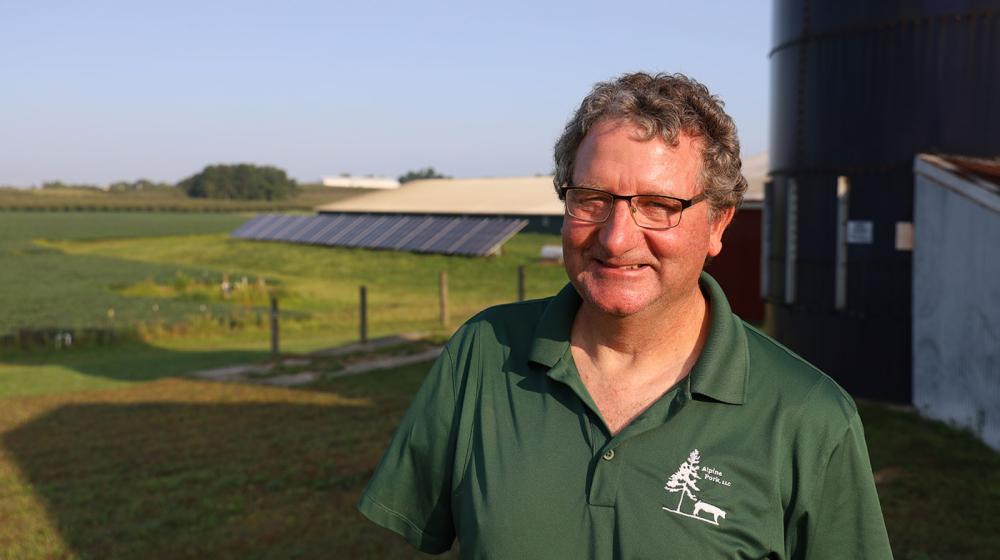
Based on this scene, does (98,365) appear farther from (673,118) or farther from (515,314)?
(673,118)

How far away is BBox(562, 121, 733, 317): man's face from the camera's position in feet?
7.10

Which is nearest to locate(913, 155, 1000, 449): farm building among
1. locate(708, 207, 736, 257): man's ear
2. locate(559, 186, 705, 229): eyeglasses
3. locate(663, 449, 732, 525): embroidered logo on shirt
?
locate(708, 207, 736, 257): man's ear

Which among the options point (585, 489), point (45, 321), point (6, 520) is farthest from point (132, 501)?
point (45, 321)

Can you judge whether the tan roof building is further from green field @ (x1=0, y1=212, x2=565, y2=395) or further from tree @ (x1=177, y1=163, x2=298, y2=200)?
tree @ (x1=177, y1=163, x2=298, y2=200)

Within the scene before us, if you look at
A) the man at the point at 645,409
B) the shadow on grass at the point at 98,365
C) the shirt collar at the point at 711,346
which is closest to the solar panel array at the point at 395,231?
the shadow on grass at the point at 98,365

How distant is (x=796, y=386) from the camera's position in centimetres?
216

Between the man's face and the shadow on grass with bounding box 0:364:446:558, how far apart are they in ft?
15.1

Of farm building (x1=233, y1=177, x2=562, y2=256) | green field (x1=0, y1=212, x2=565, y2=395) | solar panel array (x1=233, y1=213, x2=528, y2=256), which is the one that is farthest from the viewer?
farm building (x1=233, y1=177, x2=562, y2=256)

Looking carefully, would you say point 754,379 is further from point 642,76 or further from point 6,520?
point 6,520

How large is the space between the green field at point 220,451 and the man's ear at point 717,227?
4589 mm

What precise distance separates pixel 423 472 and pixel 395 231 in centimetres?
3581

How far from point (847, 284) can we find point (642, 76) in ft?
29.1

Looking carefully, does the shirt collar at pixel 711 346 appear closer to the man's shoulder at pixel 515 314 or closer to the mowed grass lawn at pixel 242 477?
the man's shoulder at pixel 515 314

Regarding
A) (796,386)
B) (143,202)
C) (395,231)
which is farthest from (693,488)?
(143,202)
